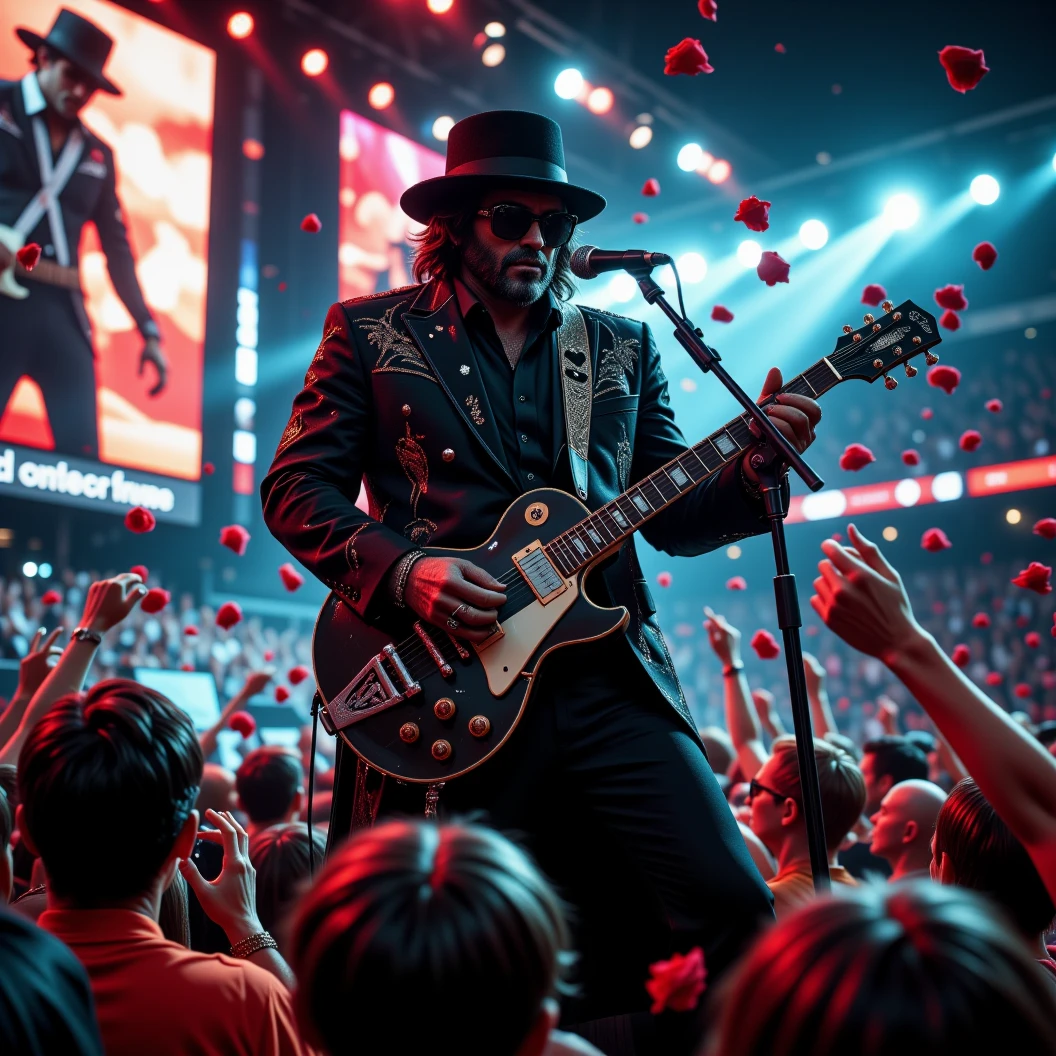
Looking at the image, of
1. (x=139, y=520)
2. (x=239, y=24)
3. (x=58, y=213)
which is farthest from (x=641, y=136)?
(x=139, y=520)

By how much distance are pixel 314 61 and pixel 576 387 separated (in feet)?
43.6

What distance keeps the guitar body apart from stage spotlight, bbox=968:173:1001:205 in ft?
46.4

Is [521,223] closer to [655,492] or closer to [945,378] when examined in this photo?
[655,492]

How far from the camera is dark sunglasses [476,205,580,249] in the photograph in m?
2.67

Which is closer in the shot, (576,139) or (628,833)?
(628,833)

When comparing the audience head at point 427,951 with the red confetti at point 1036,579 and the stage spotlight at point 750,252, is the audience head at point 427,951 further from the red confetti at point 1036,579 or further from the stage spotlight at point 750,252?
the stage spotlight at point 750,252

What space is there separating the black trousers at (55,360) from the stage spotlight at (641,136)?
8052mm

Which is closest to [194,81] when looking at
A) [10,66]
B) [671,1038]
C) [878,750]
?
[10,66]

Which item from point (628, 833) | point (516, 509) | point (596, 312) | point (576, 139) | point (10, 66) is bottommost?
point (628, 833)

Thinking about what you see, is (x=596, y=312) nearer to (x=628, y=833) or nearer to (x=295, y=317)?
(x=628, y=833)

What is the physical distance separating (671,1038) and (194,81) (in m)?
12.8

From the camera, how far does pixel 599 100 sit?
14820 millimetres

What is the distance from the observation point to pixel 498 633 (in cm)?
227

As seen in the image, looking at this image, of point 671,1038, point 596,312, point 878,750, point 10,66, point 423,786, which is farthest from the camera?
point 10,66
